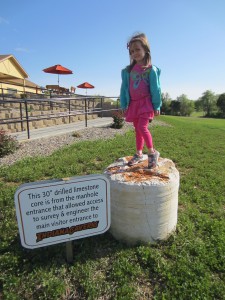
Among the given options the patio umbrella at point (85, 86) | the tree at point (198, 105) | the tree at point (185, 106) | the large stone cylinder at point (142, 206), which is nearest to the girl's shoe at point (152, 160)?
the large stone cylinder at point (142, 206)

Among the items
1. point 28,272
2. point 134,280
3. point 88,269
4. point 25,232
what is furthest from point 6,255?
point 134,280

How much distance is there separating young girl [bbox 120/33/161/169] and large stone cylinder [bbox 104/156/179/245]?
1.74 ft

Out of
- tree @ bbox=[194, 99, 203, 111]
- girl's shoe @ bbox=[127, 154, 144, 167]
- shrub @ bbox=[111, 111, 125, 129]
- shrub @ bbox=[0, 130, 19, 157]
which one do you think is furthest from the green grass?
tree @ bbox=[194, 99, 203, 111]

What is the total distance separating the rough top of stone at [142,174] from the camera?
310 centimetres

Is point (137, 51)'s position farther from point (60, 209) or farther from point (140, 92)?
point (60, 209)

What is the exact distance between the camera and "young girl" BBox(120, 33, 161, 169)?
11.1 feet

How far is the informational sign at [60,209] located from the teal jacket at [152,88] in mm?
1375

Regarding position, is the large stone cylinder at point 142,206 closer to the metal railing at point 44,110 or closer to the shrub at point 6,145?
the shrub at point 6,145

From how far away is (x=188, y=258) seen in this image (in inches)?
115

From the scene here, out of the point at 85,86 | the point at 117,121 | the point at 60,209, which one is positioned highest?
the point at 85,86

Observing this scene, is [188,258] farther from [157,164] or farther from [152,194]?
[157,164]

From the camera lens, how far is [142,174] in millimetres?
3352

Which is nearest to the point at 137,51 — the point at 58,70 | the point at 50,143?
the point at 50,143

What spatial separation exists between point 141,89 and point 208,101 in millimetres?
75488
